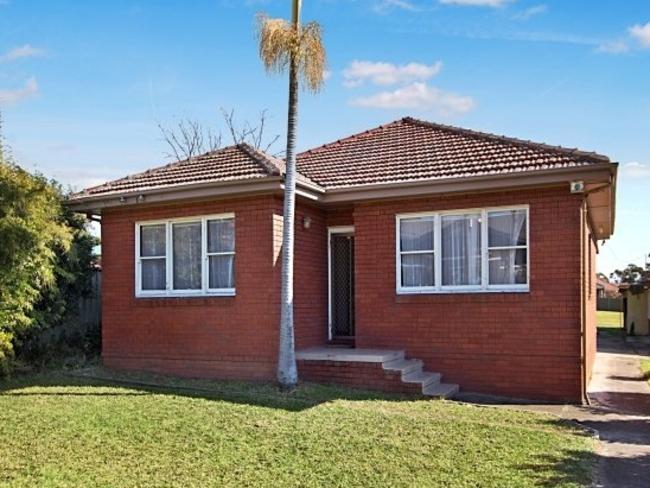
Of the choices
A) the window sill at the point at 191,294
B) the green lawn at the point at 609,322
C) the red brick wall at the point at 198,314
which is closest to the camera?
the red brick wall at the point at 198,314

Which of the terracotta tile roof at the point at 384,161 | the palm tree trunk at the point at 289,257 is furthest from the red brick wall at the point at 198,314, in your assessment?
the palm tree trunk at the point at 289,257

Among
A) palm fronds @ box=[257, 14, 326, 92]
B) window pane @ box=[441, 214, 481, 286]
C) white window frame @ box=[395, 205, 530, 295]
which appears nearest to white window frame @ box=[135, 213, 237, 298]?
palm fronds @ box=[257, 14, 326, 92]

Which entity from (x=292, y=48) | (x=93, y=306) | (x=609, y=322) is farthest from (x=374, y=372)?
(x=609, y=322)

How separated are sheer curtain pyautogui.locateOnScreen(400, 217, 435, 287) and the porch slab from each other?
1.39 m

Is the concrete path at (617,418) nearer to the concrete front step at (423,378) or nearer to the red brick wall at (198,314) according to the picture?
the concrete front step at (423,378)

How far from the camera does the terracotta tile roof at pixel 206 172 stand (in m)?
11.9

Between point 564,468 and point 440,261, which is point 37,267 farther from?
point 564,468

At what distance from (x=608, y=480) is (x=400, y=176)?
673 centimetres

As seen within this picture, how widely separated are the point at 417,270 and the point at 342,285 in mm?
2158

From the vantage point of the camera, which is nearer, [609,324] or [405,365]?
[405,365]

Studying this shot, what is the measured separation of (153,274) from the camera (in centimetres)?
1306

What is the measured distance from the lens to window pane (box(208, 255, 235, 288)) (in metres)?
12.2

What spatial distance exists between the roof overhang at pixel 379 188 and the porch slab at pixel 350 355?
2840mm

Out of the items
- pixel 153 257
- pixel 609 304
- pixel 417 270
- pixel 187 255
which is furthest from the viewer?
pixel 609 304
